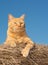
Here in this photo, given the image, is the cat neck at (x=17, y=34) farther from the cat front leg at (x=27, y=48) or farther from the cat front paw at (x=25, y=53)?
the cat front paw at (x=25, y=53)

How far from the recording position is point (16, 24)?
8.35m

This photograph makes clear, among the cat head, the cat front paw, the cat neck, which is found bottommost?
the cat front paw

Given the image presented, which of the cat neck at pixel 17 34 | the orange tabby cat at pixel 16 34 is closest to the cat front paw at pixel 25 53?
the orange tabby cat at pixel 16 34

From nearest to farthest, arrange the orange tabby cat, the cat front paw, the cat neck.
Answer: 1. the cat front paw
2. the orange tabby cat
3. the cat neck

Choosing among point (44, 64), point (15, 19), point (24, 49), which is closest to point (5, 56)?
point (24, 49)

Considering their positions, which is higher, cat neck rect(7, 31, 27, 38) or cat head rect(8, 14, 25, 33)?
cat head rect(8, 14, 25, 33)

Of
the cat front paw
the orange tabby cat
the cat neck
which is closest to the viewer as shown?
the cat front paw

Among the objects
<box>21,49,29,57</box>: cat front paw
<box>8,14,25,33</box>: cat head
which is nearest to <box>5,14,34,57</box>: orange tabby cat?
<box>8,14,25,33</box>: cat head

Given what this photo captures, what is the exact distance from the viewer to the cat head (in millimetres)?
8234

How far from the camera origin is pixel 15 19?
28.5ft

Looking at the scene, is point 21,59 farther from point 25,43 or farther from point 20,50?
point 25,43

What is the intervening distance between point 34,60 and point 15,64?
0.81 m

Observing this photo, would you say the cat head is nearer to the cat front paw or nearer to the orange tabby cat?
the orange tabby cat

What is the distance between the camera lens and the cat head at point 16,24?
8234 mm
